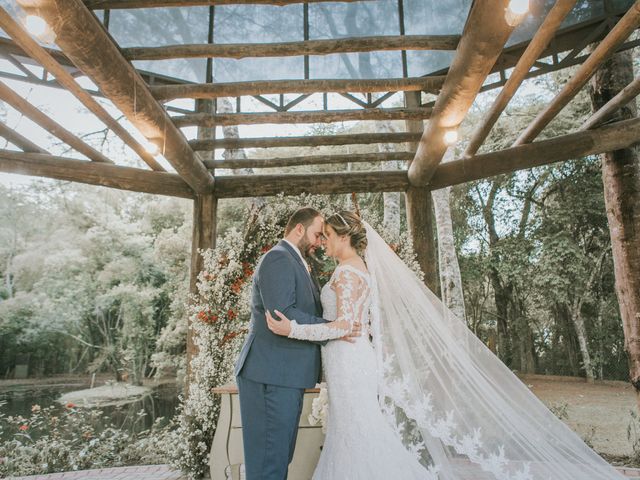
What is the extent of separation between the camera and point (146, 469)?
16.1 ft

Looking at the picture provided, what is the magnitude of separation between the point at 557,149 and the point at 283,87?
2860mm

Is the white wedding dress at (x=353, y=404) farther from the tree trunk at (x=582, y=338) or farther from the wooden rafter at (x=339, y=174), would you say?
the tree trunk at (x=582, y=338)

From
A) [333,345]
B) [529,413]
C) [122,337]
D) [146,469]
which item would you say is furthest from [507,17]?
[122,337]

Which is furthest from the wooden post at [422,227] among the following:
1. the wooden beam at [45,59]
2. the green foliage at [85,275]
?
the green foliage at [85,275]

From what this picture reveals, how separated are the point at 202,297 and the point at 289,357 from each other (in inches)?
96.5

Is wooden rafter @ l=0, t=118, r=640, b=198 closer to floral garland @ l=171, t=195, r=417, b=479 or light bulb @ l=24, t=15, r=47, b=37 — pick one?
floral garland @ l=171, t=195, r=417, b=479

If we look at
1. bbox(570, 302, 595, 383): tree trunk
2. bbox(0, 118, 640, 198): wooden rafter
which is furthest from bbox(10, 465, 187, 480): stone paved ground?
bbox(570, 302, 595, 383): tree trunk

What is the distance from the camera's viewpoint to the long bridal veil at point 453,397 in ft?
8.74

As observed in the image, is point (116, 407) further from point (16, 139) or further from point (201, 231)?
point (16, 139)

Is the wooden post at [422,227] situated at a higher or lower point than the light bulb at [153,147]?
lower

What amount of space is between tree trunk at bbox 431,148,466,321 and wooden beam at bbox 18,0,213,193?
6.32m

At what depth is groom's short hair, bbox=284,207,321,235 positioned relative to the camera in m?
2.98

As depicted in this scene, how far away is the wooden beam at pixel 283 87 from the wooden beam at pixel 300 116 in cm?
37

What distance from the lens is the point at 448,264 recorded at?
29.2 feet
